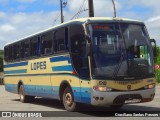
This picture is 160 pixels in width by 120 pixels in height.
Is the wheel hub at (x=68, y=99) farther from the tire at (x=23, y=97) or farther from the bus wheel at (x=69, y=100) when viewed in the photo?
the tire at (x=23, y=97)

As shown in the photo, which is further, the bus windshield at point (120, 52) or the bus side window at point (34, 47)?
the bus side window at point (34, 47)

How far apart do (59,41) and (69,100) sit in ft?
7.33

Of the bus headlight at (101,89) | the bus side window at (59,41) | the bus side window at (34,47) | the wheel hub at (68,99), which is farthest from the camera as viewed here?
the bus side window at (34,47)

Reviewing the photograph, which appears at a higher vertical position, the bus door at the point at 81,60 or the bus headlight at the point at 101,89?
the bus door at the point at 81,60

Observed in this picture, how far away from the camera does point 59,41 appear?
50.9ft

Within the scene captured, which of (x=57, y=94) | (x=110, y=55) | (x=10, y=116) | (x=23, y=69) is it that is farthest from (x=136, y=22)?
(x=23, y=69)

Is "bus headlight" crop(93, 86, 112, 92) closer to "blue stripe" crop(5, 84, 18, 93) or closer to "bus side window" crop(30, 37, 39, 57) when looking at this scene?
"bus side window" crop(30, 37, 39, 57)

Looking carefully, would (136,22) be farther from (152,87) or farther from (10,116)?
(10,116)

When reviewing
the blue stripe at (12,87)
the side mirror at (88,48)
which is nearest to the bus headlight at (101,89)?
the side mirror at (88,48)

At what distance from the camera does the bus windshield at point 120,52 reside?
1307cm

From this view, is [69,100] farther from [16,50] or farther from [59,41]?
[16,50]

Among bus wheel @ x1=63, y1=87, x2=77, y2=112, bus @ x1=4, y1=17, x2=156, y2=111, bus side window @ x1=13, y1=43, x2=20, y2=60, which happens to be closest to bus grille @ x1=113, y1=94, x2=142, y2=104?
bus @ x1=4, y1=17, x2=156, y2=111

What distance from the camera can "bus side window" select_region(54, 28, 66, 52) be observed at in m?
15.1

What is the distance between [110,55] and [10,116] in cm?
398
